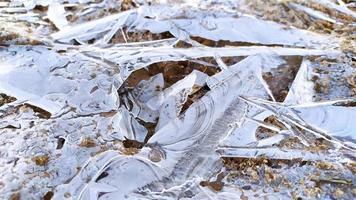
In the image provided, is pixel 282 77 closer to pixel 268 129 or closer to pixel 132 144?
pixel 268 129

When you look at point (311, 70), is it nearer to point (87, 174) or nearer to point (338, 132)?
point (338, 132)

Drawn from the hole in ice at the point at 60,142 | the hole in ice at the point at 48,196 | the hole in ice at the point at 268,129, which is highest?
the hole in ice at the point at 268,129

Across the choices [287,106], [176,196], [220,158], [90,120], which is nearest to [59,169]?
[90,120]

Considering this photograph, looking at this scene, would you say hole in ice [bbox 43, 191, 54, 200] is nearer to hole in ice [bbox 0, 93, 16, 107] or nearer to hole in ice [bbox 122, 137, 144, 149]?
hole in ice [bbox 122, 137, 144, 149]

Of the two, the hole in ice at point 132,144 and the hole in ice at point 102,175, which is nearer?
the hole in ice at point 102,175

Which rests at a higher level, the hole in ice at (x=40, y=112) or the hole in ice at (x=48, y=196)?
the hole in ice at (x=40, y=112)

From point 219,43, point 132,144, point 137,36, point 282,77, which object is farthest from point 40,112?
point 282,77

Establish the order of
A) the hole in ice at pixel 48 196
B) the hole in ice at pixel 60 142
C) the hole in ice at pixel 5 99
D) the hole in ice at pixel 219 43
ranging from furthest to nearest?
the hole in ice at pixel 219 43, the hole in ice at pixel 5 99, the hole in ice at pixel 60 142, the hole in ice at pixel 48 196

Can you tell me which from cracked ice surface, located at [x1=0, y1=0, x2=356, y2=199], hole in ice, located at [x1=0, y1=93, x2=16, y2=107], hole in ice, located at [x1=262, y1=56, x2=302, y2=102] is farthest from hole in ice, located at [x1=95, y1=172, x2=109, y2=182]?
hole in ice, located at [x1=262, y1=56, x2=302, y2=102]

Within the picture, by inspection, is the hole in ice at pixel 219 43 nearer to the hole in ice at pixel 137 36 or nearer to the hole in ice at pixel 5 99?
the hole in ice at pixel 137 36

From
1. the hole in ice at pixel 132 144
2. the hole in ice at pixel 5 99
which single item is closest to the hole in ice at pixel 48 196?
the hole in ice at pixel 132 144
